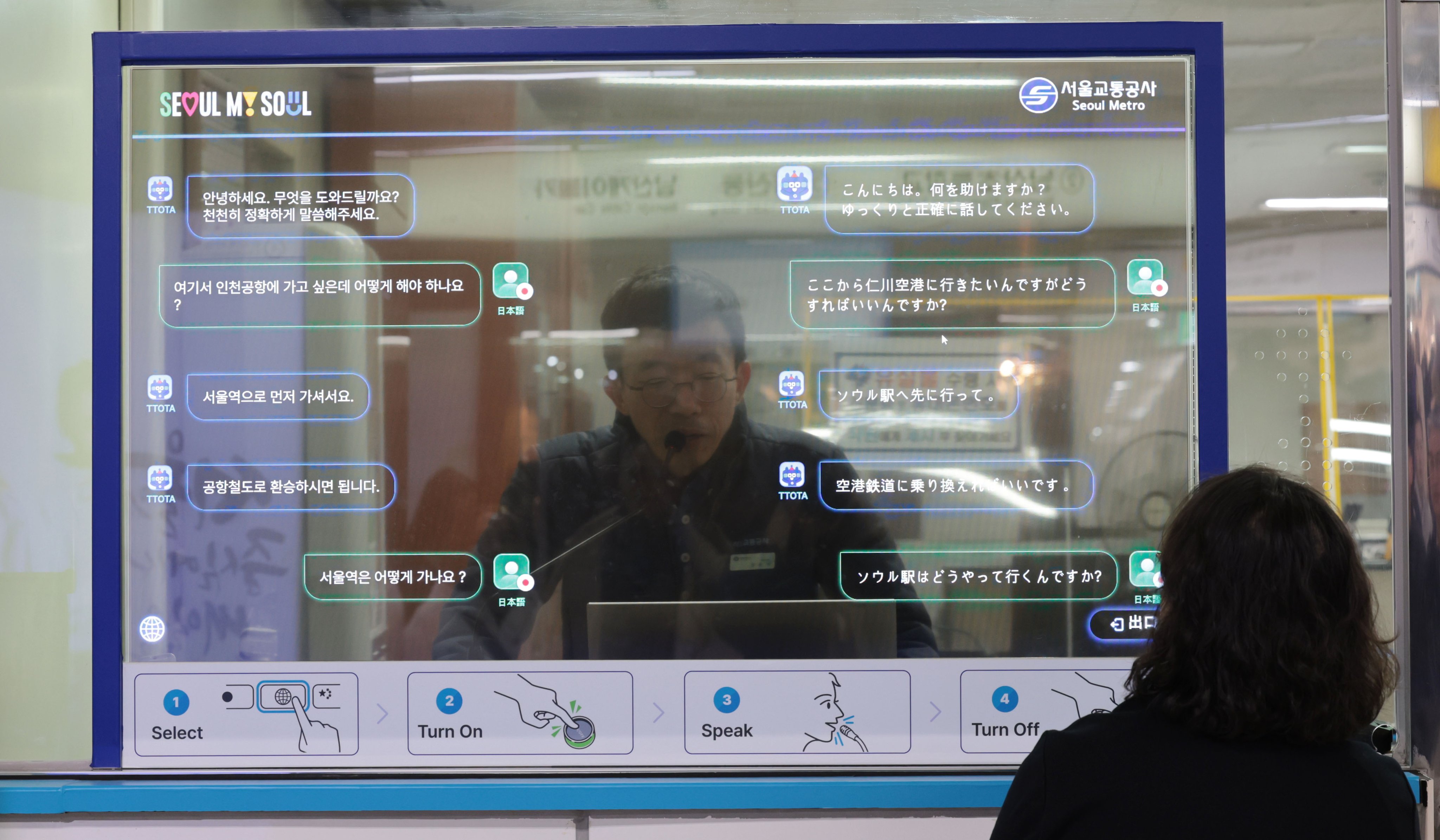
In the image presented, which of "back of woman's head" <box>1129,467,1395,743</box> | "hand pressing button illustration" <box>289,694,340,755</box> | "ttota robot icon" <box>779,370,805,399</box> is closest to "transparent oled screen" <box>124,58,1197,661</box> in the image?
"ttota robot icon" <box>779,370,805,399</box>

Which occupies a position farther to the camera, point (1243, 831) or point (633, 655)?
point (633, 655)

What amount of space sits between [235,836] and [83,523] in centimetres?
75

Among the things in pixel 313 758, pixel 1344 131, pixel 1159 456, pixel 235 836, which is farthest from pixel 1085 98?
pixel 235 836

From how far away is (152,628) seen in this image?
167 cm

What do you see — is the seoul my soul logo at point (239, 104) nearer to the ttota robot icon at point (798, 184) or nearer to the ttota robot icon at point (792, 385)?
the ttota robot icon at point (798, 184)

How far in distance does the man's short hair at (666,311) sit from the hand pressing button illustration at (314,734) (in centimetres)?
78

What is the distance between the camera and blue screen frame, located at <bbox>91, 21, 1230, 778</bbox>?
1636 mm

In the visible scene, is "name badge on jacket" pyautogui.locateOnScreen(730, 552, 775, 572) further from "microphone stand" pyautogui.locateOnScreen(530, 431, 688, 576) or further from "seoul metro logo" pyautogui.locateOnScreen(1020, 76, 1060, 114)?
"seoul metro logo" pyautogui.locateOnScreen(1020, 76, 1060, 114)

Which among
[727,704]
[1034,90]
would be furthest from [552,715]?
[1034,90]

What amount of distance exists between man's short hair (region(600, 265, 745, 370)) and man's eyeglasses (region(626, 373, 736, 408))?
5cm

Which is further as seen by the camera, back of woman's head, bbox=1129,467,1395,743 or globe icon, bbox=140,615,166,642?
globe icon, bbox=140,615,166,642

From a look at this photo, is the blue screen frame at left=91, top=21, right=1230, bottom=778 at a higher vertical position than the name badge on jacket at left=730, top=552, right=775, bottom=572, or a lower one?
higher

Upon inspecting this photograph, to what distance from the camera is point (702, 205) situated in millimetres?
1692

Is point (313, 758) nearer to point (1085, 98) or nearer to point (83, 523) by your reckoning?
point (83, 523)
